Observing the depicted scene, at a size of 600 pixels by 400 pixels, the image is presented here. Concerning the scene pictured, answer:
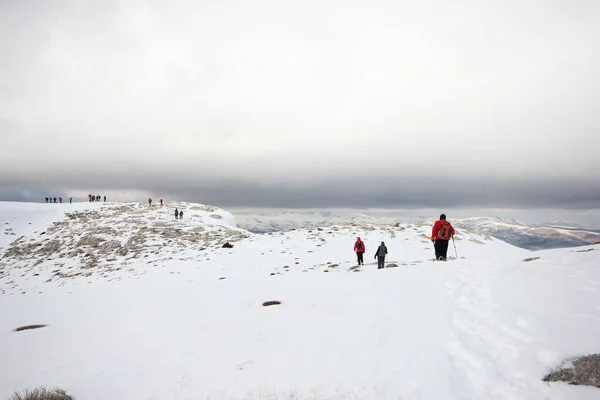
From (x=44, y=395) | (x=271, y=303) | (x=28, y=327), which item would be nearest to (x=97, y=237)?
(x=28, y=327)

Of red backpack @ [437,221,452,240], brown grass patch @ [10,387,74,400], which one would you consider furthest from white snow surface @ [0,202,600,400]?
red backpack @ [437,221,452,240]

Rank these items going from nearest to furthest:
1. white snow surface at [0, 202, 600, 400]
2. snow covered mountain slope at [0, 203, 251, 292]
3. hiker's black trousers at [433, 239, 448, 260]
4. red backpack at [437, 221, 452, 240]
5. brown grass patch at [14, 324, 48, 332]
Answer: white snow surface at [0, 202, 600, 400]
brown grass patch at [14, 324, 48, 332]
red backpack at [437, 221, 452, 240]
hiker's black trousers at [433, 239, 448, 260]
snow covered mountain slope at [0, 203, 251, 292]

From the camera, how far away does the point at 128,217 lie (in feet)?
167

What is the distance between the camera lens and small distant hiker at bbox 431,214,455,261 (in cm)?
1752

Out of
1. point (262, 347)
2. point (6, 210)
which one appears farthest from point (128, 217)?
point (262, 347)

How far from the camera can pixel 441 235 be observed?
A: 17.7m

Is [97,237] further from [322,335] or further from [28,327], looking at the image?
[322,335]

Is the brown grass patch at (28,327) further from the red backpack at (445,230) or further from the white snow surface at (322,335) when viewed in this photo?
the red backpack at (445,230)

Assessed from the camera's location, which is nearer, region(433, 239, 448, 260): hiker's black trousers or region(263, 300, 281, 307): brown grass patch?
region(263, 300, 281, 307): brown grass patch

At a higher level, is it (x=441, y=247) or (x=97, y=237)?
(x=441, y=247)

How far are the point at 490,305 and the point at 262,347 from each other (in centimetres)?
683

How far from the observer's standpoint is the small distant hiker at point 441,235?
57.5ft

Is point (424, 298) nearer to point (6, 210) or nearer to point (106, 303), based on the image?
point (106, 303)

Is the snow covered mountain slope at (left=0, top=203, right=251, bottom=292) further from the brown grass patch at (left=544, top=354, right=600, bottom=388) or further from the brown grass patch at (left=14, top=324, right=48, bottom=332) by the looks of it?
the brown grass patch at (left=544, top=354, right=600, bottom=388)
